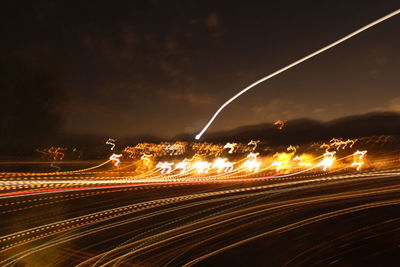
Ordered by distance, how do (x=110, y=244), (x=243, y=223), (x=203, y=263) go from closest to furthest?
(x=203, y=263), (x=110, y=244), (x=243, y=223)

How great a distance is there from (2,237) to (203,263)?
5860 mm

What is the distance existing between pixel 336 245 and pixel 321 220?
2.28m

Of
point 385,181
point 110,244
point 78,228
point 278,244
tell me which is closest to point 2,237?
point 78,228

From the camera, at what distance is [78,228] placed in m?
9.88

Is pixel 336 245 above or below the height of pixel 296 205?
below

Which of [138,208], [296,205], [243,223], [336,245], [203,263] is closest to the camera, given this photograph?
[203,263]

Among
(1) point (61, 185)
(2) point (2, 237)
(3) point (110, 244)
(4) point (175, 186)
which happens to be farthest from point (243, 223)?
(1) point (61, 185)

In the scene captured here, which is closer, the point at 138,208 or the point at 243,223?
the point at 243,223

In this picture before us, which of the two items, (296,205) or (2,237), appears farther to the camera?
(296,205)

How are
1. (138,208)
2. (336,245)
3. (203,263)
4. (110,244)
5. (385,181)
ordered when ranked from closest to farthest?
(203,263) < (336,245) < (110,244) < (138,208) < (385,181)

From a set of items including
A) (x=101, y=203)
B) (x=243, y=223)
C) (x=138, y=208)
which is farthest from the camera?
(x=101, y=203)

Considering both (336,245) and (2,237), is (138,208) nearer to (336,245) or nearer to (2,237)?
(2,237)

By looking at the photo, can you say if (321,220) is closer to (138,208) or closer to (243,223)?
(243,223)

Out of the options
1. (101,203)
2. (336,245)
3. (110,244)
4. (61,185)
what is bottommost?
(336,245)
